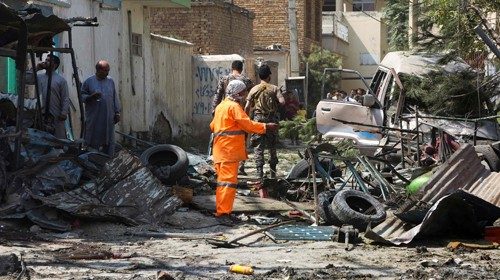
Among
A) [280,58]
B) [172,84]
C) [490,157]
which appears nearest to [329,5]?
[280,58]

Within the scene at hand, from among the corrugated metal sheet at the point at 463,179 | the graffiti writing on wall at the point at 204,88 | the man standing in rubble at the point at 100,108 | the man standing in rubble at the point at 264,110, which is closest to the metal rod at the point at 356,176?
the corrugated metal sheet at the point at 463,179

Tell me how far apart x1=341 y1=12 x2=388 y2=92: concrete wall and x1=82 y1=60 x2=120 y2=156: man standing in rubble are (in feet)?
151

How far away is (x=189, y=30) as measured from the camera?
99.6 feet

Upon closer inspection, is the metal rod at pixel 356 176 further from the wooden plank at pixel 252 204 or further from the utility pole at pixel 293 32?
the utility pole at pixel 293 32

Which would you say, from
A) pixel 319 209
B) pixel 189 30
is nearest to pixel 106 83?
pixel 319 209

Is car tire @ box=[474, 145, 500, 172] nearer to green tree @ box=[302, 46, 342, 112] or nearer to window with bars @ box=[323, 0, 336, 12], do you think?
green tree @ box=[302, 46, 342, 112]

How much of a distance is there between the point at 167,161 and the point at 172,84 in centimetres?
1120

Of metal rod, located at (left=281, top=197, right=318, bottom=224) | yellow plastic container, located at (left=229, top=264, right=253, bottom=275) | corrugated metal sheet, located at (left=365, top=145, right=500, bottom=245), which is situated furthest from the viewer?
metal rod, located at (left=281, top=197, right=318, bottom=224)

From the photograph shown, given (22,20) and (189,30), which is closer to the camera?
(22,20)

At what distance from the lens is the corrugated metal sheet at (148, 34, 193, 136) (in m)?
23.8

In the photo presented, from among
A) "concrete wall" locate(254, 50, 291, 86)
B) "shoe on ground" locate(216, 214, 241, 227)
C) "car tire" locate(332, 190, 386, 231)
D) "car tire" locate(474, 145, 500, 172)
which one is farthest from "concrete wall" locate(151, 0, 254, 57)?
"car tire" locate(332, 190, 386, 231)

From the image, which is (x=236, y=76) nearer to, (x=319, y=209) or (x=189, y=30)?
(x=319, y=209)

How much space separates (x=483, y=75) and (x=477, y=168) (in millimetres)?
3769

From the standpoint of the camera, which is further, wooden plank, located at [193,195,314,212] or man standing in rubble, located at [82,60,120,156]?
man standing in rubble, located at [82,60,120,156]
